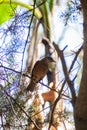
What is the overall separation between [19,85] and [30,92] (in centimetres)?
5

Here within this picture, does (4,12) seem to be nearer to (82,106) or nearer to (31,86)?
(31,86)

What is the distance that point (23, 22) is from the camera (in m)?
0.75

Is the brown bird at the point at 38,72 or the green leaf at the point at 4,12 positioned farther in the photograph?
the green leaf at the point at 4,12

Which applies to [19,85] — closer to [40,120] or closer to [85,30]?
[40,120]

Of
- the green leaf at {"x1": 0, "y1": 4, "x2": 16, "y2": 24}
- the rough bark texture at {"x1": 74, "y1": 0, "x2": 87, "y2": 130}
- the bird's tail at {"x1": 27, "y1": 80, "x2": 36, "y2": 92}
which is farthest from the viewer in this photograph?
the green leaf at {"x1": 0, "y1": 4, "x2": 16, "y2": 24}

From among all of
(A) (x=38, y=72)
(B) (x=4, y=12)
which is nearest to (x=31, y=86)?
(A) (x=38, y=72)

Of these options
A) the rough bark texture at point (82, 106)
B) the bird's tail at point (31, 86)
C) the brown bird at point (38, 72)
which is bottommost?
the rough bark texture at point (82, 106)

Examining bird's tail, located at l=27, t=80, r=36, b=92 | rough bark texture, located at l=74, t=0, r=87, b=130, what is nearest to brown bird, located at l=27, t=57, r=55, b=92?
bird's tail, located at l=27, t=80, r=36, b=92

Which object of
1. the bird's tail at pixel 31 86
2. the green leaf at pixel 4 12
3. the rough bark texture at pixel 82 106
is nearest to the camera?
the rough bark texture at pixel 82 106

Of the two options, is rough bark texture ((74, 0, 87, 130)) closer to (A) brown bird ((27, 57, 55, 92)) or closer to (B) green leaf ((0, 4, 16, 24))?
(A) brown bird ((27, 57, 55, 92))

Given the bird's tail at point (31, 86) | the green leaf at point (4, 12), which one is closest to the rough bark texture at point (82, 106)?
the bird's tail at point (31, 86)

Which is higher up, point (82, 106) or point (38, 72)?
point (38, 72)

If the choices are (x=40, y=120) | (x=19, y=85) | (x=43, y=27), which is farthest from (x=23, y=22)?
(x=43, y=27)

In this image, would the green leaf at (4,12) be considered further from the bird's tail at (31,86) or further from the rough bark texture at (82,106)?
the rough bark texture at (82,106)
